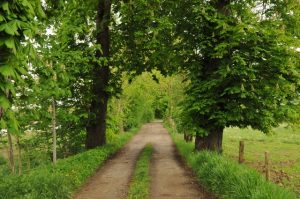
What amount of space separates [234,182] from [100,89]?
1302cm

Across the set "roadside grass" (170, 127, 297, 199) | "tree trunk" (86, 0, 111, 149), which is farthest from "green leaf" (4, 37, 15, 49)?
"tree trunk" (86, 0, 111, 149)

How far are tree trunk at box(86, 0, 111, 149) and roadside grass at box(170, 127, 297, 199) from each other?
9200 millimetres

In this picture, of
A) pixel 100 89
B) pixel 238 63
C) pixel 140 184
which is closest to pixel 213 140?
pixel 238 63

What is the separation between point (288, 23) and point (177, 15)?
5283 mm

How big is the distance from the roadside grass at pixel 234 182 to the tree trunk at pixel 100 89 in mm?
9200

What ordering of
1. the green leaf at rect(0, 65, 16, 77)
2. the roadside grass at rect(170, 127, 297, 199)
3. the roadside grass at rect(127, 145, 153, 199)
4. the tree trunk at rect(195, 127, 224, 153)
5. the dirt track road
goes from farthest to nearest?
the tree trunk at rect(195, 127, 224, 153), the dirt track road, the roadside grass at rect(127, 145, 153, 199), the roadside grass at rect(170, 127, 297, 199), the green leaf at rect(0, 65, 16, 77)

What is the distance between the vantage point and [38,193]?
9.53 metres

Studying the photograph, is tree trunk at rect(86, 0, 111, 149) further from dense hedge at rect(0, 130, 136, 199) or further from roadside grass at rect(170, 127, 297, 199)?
roadside grass at rect(170, 127, 297, 199)

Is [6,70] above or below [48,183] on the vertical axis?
above

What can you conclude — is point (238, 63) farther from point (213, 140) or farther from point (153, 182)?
point (153, 182)

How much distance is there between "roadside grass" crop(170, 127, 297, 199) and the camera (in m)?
8.00

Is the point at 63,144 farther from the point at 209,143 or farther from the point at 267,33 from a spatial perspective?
the point at 267,33

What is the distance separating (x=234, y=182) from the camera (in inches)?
379

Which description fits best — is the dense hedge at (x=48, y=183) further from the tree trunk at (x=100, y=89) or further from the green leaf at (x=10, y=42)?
the tree trunk at (x=100, y=89)
